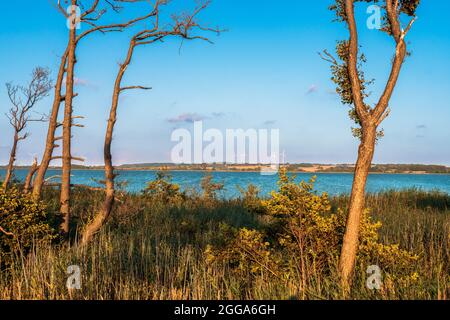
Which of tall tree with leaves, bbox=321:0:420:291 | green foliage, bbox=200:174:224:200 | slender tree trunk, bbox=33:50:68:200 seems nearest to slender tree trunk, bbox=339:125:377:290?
tall tree with leaves, bbox=321:0:420:291

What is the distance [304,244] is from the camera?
693 cm

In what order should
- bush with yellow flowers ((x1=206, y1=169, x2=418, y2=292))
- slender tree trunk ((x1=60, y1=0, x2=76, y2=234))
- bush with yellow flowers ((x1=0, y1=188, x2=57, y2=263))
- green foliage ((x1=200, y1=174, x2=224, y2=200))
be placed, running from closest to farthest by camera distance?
bush with yellow flowers ((x1=206, y1=169, x2=418, y2=292)) → bush with yellow flowers ((x1=0, y1=188, x2=57, y2=263)) → slender tree trunk ((x1=60, y1=0, x2=76, y2=234)) → green foliage ((x1=200, y1=174, x2=224, y2=200))

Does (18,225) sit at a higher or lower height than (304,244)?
higher

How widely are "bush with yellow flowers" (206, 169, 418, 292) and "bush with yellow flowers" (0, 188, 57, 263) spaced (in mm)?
3429

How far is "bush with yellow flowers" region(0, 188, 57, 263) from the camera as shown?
7516 mm

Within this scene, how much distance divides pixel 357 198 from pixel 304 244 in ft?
5.22

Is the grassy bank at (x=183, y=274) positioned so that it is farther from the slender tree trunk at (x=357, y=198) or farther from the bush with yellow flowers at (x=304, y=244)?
the slender tree trunk at (x=357, y=198)

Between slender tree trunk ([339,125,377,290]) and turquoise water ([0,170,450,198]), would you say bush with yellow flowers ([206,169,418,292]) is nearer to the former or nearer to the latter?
slender tree trunk ([339,125,377,290])

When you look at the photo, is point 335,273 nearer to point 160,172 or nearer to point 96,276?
point 96,276

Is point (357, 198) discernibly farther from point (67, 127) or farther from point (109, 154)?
point (67, 127)

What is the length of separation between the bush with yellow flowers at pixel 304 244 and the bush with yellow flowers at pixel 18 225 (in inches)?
135

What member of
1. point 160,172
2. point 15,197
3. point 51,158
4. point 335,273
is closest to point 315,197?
point 335,273

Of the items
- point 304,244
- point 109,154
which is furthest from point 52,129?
point 304,244

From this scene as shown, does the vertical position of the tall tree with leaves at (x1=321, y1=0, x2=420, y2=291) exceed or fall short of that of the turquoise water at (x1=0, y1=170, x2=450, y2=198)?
it exceeds it
